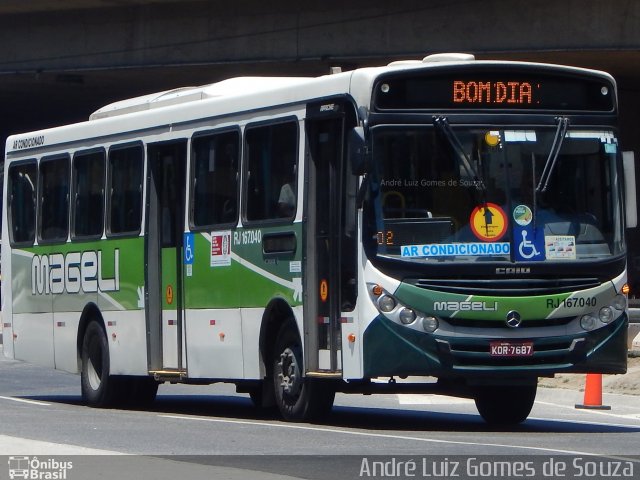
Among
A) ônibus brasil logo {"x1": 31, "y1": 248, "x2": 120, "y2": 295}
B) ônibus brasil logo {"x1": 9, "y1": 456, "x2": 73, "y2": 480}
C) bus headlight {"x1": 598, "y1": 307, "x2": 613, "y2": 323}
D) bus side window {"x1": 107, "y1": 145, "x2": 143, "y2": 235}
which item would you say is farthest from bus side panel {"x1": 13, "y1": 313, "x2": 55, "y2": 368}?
ônibus brasil logo {"x1": 9, "y1": 456, "x2": 73, "y2": 480}

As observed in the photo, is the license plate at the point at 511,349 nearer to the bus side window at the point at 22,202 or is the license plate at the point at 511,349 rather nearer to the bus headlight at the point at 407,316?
the bus headlight at the point at 407,316

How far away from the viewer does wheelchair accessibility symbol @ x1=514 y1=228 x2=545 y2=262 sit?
44.3ft

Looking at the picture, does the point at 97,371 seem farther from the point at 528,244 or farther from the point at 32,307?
the point at 528,244

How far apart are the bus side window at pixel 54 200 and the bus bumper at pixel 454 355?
6438 millimetres

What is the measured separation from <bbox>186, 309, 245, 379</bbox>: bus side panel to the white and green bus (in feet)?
0.07

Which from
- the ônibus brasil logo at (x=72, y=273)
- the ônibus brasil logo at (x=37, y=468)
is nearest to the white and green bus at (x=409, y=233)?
the ônibus brasil logo at (x=72, y=273)

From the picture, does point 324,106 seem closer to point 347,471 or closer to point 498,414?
point 498,414

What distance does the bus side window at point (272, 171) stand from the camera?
47.6 ft

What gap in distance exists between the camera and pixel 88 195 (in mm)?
18188

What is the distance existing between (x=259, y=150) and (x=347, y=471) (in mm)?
5366

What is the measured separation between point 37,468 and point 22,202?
973 centimetres

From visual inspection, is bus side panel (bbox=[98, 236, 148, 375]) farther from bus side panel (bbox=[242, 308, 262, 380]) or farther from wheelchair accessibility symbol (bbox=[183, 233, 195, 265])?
bus side panel (bbox=[242, 308, 262, 380])

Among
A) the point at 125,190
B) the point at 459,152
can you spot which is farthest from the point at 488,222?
the point at 125,190

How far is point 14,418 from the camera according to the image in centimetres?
1524
